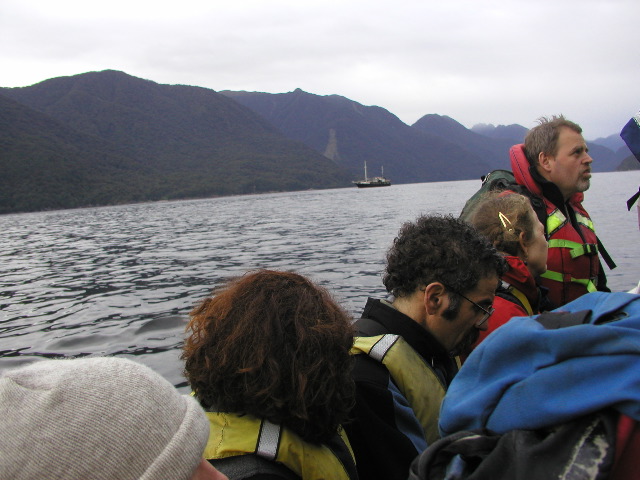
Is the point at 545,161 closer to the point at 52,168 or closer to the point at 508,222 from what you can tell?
the point at 508,222

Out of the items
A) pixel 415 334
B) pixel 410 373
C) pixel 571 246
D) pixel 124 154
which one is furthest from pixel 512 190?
pixel 124 154

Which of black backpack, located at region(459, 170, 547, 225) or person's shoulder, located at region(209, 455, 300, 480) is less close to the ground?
black backpack, located at region(459, 170, 547, 225)

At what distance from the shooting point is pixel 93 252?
19.8 m

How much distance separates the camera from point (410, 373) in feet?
6.45

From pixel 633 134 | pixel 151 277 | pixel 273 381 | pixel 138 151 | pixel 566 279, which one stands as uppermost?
pixel 138 151

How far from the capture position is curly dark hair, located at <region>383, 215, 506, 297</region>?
7.00 ft

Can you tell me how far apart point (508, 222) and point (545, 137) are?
1.36 m

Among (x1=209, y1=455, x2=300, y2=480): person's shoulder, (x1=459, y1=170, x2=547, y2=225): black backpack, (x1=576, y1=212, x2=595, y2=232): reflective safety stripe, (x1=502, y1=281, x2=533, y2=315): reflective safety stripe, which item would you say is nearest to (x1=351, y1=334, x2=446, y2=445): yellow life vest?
(x1=209, y1=455, x2=300, y2=480): person's shoulder

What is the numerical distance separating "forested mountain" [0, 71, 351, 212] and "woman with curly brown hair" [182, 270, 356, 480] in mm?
80585

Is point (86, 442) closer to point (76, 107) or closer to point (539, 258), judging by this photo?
point (539, 258)

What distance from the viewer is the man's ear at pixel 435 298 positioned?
2137 mm

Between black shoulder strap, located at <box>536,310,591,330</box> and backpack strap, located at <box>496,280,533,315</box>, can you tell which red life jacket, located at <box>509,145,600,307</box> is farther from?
black shoulder strap, located at <box>536,310,591,330</box>

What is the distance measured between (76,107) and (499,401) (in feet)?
657

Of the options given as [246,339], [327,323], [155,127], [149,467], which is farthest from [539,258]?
[155,127]
